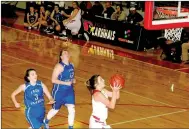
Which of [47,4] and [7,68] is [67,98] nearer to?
[7,68]

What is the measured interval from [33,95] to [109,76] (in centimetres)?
600

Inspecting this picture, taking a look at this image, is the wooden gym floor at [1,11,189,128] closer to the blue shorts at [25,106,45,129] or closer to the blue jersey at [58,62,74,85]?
the blue jersey at [58,62,74,85]

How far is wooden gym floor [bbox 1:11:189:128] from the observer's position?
1013 centimetres

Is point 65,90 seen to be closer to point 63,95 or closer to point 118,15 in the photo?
point 63,95

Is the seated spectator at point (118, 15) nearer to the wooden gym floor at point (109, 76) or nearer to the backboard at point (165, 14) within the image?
the wooden gym floor at point (109, 76)

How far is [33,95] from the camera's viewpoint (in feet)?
26.1

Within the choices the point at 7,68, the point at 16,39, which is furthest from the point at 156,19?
the point at 16,39

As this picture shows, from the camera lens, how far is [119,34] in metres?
18.1

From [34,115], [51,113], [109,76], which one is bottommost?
[109,76]

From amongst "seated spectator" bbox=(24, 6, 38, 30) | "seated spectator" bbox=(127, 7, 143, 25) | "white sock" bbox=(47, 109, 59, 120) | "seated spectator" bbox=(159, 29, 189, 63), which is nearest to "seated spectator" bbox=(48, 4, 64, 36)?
"seated spectator" bbox=(24, 6, 38, 30)

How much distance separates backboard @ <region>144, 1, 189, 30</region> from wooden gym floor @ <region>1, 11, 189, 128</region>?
2061 mm

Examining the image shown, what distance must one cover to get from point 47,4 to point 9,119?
12.4m

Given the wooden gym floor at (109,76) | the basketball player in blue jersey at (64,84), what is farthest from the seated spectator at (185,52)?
the basketball player in blue jersey at (64,84)

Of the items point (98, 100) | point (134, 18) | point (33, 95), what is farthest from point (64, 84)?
point (134, 18)
